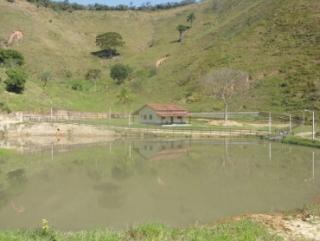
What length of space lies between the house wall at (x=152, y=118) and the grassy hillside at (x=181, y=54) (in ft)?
33.8

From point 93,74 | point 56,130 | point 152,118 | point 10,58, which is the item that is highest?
point 10,58

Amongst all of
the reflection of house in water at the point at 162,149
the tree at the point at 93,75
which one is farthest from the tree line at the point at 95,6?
the reflection of house in water at the point at 162,149

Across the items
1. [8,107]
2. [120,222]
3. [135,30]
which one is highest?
[135,30]

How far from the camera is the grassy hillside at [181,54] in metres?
83.4

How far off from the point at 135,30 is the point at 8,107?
3245 inches

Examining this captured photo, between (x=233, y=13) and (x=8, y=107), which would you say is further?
(x=233, y=13)

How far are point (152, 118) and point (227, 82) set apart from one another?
1559 cm

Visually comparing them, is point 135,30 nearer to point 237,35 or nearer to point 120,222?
point 237,35

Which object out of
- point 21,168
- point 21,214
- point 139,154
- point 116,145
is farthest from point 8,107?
point 21,214

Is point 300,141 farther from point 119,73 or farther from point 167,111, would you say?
point 119,73

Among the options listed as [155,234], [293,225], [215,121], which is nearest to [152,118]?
[215,121]

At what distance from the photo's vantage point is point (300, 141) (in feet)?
167

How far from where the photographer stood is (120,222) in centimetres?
1761

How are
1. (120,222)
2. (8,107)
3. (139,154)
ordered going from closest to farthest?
1. (120,222)
2. (139,154)
3. (8,107)
